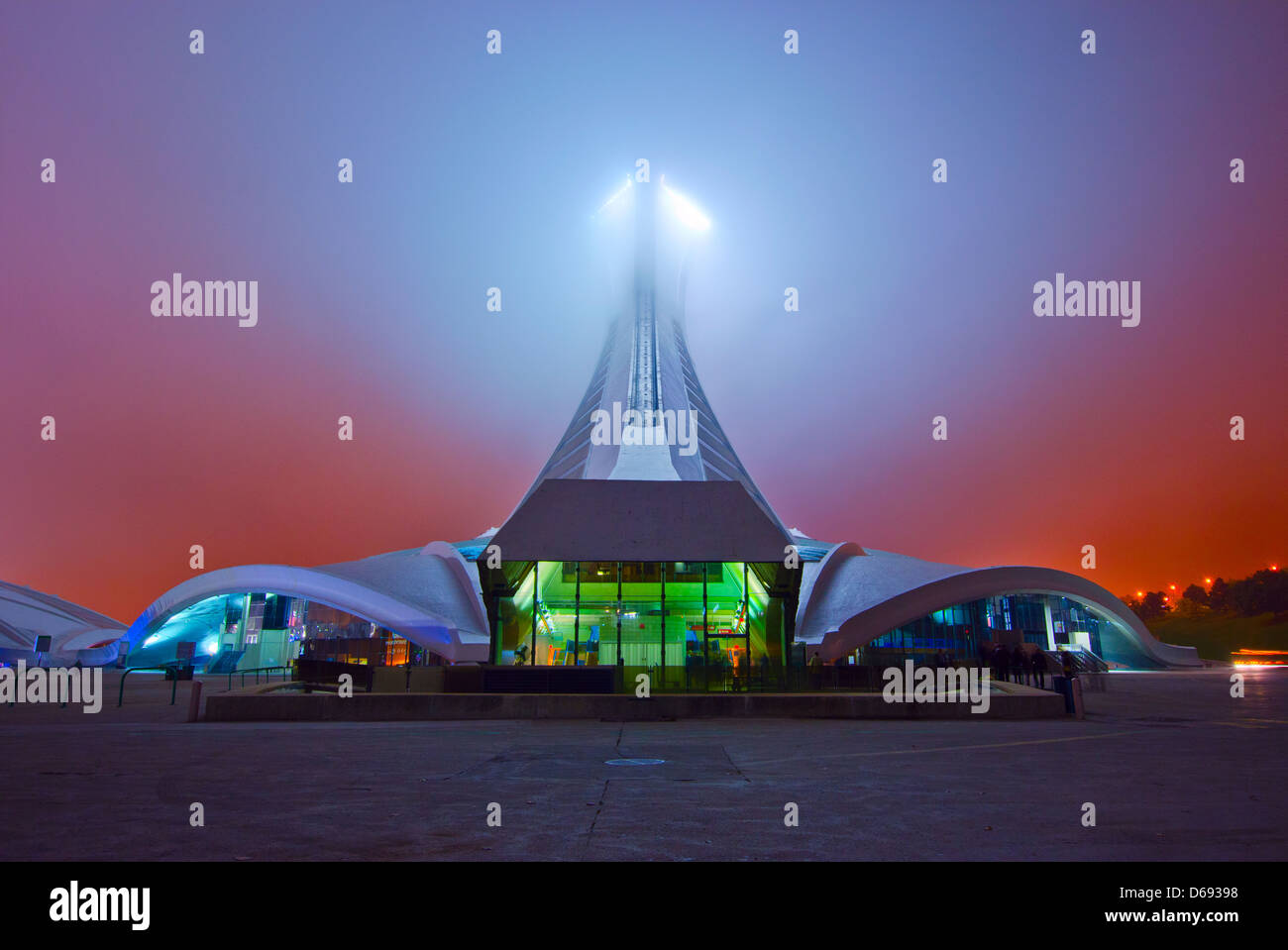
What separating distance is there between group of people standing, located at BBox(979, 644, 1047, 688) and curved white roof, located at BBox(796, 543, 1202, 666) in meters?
6.85

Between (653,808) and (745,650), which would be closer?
(653,808)

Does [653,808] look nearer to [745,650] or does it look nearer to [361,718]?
[361,718]

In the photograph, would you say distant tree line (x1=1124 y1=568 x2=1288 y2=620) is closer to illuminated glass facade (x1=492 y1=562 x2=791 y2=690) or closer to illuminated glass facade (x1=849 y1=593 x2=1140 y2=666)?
illuminated glass facade (x1=849 y1=593 x2=1140 y2=666)

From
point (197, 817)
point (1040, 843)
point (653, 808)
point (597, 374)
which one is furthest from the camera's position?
point (597, 374)

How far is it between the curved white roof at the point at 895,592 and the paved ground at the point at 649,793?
23059mm

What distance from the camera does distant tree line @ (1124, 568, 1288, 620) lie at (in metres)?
89.3

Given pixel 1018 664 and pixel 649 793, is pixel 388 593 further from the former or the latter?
pixel 649 793

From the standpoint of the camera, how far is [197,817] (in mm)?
4375

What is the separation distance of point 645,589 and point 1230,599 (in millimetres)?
116784

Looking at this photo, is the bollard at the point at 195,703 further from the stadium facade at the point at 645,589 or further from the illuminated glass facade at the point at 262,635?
the illuminated glass facade at the point at 262,635

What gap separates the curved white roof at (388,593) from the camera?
3291cm

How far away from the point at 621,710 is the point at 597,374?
3282cm
